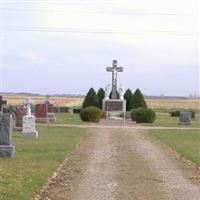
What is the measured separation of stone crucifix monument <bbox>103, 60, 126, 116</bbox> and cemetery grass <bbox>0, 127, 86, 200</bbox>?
2756 cm

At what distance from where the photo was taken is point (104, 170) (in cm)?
1387

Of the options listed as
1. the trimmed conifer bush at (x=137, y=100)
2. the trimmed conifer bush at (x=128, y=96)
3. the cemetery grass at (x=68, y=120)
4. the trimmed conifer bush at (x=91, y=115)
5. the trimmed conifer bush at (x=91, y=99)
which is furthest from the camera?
the trimmed conifer bush at (x=128, y=96)

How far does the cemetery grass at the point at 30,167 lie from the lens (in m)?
10.3

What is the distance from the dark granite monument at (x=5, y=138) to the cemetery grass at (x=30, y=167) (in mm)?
274

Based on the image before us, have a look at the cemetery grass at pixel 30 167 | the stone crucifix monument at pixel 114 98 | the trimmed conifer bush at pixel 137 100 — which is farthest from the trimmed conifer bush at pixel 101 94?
the cemetery grass at pixel 30 167

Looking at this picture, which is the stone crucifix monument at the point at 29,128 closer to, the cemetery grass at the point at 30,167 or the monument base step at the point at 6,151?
the cemetery grass at the point at 30,167

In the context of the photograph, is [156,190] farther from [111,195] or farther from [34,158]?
[34,158]

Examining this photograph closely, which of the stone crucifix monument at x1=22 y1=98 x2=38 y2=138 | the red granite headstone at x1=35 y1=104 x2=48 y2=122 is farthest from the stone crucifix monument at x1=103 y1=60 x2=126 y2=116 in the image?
the stone crucifix monument at x1=22 y1=98 x2=38 y2=138

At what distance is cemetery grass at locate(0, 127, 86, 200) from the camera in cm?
1033

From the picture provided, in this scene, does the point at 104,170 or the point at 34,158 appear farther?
the point at 34,158

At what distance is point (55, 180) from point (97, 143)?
409 inches

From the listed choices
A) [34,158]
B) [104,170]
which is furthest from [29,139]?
[104,170]

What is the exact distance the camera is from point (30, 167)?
1380cm

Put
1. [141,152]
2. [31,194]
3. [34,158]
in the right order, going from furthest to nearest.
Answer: [141,152]
[34,158]
[31,194]
